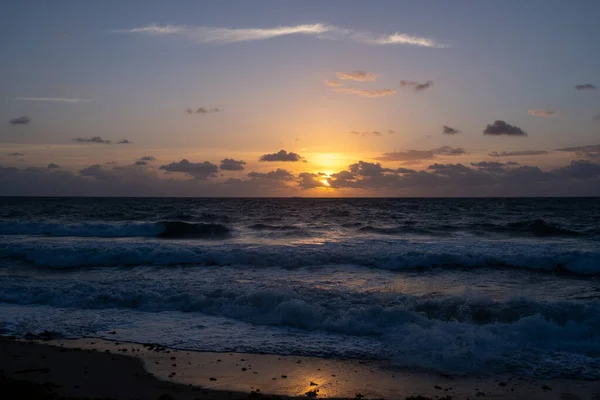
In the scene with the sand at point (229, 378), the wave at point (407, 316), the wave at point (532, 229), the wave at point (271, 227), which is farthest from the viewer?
the wave at point (271, 227)

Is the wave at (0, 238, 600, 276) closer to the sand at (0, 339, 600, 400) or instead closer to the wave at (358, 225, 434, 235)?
the wave at (358, 225, 434, 235)

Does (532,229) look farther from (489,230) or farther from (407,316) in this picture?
(407,316)

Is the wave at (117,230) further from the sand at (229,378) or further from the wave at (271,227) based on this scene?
the sand at (229,378)

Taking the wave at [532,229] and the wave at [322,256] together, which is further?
the wave at [532,229]

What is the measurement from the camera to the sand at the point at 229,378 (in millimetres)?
7352

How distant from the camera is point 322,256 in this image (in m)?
20.6

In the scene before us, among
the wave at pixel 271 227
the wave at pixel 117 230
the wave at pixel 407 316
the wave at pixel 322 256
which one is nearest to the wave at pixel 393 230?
the wave at pixel 271 227

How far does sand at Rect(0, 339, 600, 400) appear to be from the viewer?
24.1 feet

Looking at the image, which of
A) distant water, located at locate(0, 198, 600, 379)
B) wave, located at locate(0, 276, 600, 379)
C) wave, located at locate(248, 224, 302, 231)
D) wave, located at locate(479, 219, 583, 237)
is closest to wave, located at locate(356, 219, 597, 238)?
wave, located at locate(479, 219, 583, 237)

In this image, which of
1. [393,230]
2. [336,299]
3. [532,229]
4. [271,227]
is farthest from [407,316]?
[532,229]

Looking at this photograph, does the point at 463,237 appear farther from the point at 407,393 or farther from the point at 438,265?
the point at 407,393

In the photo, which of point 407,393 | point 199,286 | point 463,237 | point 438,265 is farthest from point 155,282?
point 463,237

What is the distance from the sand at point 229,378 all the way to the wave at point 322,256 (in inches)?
421

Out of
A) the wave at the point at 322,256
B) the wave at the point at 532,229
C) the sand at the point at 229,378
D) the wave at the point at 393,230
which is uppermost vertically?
the wave at the point at 532,229
